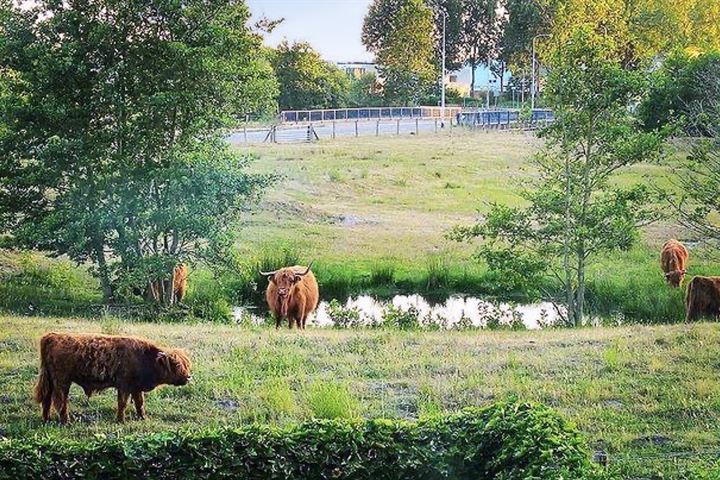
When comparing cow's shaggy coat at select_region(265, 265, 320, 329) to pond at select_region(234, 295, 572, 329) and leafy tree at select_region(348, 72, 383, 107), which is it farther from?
Result: leafy tree at select_region(348, 72, 383, 107)

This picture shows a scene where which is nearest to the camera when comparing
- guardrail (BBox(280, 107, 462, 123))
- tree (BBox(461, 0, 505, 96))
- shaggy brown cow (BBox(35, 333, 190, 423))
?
shaggy brown cow (BBox(35, 333, 190, 423))

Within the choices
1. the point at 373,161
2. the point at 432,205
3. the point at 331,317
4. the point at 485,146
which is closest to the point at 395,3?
the point at 485,146

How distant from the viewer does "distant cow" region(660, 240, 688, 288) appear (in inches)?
582

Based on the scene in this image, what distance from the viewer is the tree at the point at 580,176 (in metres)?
12.6

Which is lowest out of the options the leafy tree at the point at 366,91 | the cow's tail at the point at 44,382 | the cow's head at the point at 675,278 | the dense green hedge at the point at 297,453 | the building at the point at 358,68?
the cow's head at the point at 675,278

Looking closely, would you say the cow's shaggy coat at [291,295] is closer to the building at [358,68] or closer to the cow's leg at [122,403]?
the cow's leg at [122,403]

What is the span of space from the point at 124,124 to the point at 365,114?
2309 centimetres

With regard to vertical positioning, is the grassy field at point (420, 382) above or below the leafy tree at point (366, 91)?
below

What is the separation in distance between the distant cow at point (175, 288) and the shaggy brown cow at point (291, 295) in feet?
5.33

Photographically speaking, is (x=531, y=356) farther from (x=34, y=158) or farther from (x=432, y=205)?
(x=432, y=205)

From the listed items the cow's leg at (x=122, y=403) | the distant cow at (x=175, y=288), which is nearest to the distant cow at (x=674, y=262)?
the distant cow at (x=175, y=288)

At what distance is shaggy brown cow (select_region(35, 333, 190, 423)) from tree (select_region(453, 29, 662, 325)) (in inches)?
256

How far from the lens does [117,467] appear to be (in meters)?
4.99

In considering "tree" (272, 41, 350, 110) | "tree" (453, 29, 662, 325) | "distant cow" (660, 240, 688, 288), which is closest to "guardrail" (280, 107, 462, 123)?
"tree" (272, 41, 350, 110)
